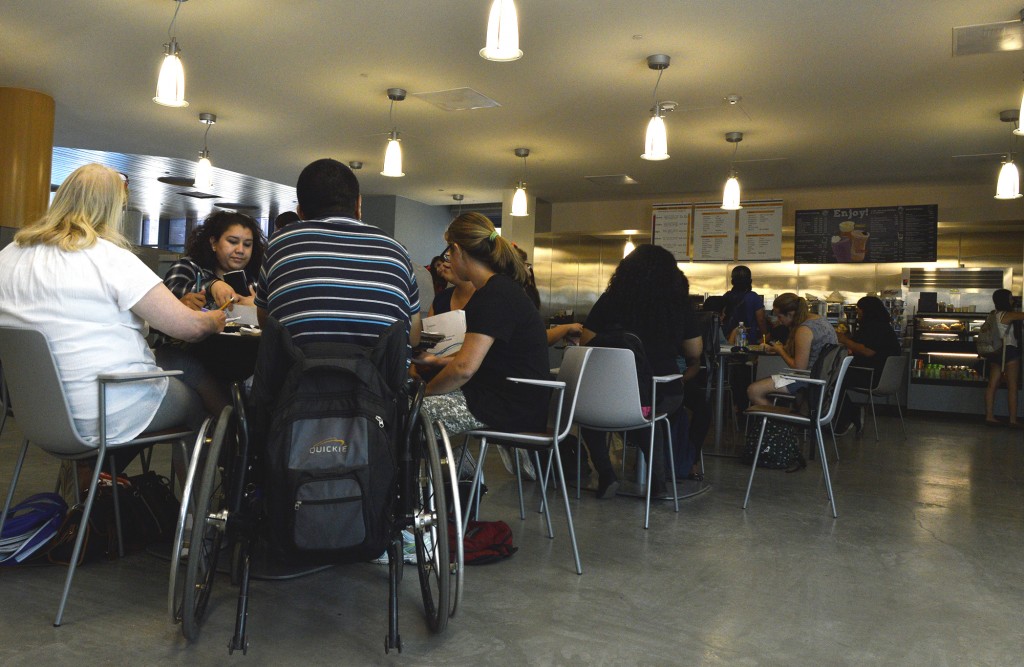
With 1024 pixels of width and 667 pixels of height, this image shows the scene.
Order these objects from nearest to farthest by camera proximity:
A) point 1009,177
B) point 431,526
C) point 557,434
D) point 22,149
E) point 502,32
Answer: point 431,526 < point 557,434 < point 502,32 < point 1009,177 < point 22,149

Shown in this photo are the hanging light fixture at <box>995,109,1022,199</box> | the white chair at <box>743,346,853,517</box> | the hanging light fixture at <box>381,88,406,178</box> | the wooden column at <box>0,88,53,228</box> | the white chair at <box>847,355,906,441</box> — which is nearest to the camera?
the white chair at <box>743,346,853,517</box>

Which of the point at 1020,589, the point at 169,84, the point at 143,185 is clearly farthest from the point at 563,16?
the point at 143,185

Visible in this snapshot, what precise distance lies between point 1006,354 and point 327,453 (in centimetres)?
785

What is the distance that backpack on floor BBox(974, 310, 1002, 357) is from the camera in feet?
25.2

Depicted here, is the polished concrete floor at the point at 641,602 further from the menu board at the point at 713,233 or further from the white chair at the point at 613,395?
the menu board at the point at 713,233

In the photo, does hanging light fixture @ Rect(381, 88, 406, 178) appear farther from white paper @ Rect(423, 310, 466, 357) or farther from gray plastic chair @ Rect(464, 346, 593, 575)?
gray plastic chair @ Rect(464, 346, 593, 575)

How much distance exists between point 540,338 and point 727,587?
100cm

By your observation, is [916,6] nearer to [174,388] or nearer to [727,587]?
[727,587]

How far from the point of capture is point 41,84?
5.93 meters

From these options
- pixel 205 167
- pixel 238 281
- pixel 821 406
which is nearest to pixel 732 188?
pixel 821 406

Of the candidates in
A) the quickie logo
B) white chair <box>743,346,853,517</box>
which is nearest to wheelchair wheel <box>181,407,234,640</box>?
the quickie logo

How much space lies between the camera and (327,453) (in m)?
1.72

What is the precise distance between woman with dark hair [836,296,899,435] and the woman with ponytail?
14.4 ft

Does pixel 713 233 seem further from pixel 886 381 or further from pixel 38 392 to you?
pixel 38 392
